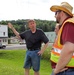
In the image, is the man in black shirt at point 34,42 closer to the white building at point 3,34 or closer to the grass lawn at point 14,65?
the grass lawn at point 14,65

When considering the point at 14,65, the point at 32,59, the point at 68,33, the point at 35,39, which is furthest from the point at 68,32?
the point at 14,65

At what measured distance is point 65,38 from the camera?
3.71m

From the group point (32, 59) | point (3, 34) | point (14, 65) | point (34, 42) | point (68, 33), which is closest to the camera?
point (68, 33)

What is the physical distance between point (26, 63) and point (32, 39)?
73 cm

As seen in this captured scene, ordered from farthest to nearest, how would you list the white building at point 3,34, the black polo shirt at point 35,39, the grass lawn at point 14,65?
1. the white building at point 3,34
2. the grass lawn at point 14,65
3. the black polo shirt at point 35,39

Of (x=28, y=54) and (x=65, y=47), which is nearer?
(x=65, y=47)

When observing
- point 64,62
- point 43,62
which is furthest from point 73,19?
point 43,62

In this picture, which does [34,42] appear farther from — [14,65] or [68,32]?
[14,65]

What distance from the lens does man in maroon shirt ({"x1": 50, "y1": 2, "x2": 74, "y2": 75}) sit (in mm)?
3658

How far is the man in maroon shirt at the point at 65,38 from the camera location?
366cm

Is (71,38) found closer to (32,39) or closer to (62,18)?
(62,18)

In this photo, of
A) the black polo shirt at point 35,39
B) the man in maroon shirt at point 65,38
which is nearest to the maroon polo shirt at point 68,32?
the man in maroon shirt at point 65,38

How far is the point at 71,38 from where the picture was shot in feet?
12.1

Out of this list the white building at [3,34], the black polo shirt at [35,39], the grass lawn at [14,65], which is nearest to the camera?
the black polo shirt at [35,39]
